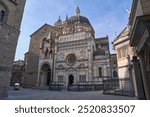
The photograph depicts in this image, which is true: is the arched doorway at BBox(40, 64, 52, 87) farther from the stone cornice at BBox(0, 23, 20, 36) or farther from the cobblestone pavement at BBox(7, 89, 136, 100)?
the stone cornice at BBox(0, 23, 20, 36)

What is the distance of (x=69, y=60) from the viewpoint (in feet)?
113

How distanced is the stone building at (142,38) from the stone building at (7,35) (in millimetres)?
11380

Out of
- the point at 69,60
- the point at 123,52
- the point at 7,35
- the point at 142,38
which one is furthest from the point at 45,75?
the point at 142,38

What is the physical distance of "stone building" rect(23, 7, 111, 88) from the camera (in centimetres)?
3102

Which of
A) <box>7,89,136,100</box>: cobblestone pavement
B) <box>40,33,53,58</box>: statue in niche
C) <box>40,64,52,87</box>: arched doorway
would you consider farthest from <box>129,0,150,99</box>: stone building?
<box>40,64,52,87</box>: arched doorway

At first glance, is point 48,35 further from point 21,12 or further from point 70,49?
point 21,12

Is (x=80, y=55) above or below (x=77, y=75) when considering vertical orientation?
above

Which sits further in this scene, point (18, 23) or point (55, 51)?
point (55, 51)

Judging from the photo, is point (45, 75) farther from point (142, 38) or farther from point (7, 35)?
point (142, 38)

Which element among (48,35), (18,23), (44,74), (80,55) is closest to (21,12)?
(18,23)

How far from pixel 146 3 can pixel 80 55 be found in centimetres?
2779

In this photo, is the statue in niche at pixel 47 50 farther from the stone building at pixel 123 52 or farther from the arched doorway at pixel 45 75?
the stone building at pixel 123 52

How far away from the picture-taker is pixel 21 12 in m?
15.1

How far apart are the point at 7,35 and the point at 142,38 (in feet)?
41.5
